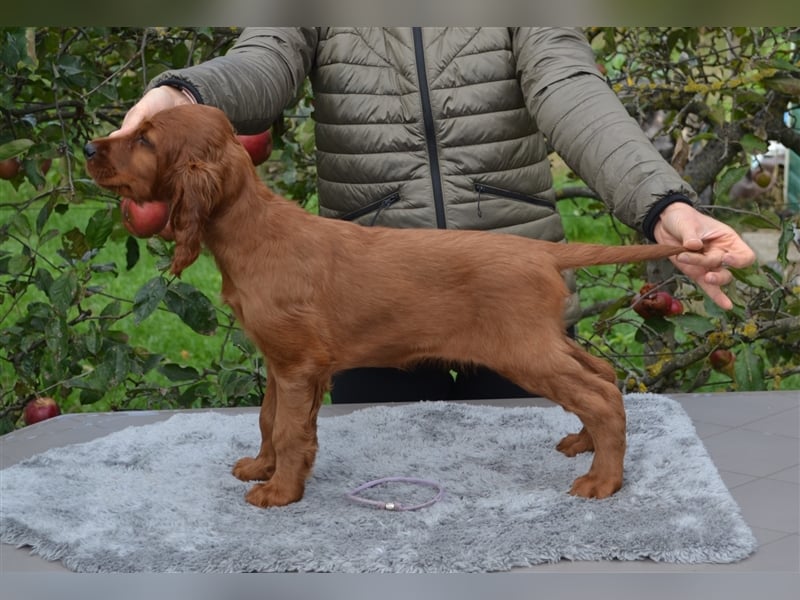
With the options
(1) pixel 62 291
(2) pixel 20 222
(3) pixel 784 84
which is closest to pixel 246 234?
(1) pixel 62 291

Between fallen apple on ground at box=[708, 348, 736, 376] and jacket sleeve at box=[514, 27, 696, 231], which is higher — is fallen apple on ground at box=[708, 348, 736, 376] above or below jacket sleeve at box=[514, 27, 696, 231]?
below

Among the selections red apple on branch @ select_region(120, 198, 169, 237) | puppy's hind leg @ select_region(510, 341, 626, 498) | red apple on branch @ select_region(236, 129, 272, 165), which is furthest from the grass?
puppy's hind leg @ select_region(510, 341, 626, 498)

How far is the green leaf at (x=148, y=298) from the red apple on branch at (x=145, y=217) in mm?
861

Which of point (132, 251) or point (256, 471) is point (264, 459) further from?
point (132, 251)

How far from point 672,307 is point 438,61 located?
109 centimetres

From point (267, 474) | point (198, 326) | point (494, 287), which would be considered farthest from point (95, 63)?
point (494, 287)

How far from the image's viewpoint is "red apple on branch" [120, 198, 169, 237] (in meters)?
1.59

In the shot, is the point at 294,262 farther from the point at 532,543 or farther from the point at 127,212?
the point at 532,543

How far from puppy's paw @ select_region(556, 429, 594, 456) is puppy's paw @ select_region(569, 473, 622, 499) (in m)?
0.21

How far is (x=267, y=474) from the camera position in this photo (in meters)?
A: 1.75

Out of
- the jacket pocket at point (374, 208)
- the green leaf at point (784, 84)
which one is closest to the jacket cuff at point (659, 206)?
the jacket pocket at point (374, 208)

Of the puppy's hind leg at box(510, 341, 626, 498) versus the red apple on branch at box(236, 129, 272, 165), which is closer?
the puppy's hind leg at box(510, 341, 626, 498)

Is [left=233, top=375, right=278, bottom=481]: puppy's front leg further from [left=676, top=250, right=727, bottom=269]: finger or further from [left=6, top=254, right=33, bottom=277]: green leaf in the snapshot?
[left=6, top=254, right=33, bottom=277]: green leaf

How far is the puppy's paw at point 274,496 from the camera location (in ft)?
5.21
